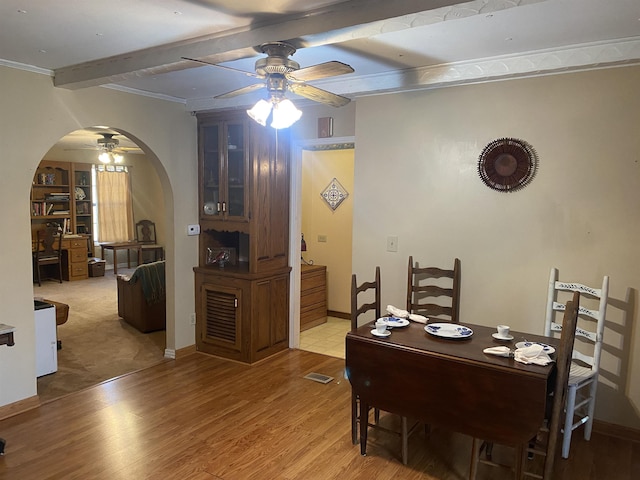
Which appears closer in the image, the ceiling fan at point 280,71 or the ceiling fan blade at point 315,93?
the ceiling fan at point 280,71

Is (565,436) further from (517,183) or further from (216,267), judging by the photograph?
(216,267)

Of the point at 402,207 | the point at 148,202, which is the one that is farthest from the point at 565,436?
the point at 148,202

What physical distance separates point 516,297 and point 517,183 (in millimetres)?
786

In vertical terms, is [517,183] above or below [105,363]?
above

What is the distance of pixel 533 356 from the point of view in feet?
7.48

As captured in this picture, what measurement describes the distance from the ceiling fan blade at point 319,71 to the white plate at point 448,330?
151 cm

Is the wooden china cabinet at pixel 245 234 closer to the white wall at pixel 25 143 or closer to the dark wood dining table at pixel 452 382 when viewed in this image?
the white wall at pixel 25 143

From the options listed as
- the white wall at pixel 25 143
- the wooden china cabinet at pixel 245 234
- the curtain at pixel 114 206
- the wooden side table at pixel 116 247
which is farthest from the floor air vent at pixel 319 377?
the curtain at pixel 114 206

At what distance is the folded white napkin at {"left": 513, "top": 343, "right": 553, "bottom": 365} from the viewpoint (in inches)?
89.1

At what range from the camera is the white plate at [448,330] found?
266cm

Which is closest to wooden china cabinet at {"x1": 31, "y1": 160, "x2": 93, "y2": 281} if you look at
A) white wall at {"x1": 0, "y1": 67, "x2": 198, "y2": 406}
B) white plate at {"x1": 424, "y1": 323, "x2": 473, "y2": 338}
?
white wall at {"x1": 0, "y1": 67, "x2": 198, "y2": 406}

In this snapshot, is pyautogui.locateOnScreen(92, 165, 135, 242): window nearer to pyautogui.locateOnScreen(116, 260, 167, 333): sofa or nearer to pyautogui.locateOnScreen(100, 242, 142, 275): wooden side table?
pyautogui.locateOnScreen(100, 242, 142, 275): wooden side table

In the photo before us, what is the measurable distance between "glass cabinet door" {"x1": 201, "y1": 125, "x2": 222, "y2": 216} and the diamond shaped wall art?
183 cm

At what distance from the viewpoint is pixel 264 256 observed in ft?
14.2
